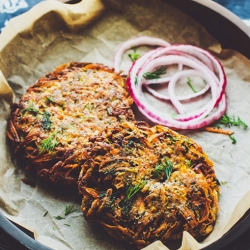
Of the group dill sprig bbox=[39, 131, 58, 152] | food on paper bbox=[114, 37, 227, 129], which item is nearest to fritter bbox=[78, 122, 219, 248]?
dill sprig bbox=[39, 131, 58, 152]

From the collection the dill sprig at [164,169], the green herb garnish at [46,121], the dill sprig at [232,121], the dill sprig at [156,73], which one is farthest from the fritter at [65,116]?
the dill sprig at [232,121]

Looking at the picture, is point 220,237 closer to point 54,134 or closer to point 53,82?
point 54,134

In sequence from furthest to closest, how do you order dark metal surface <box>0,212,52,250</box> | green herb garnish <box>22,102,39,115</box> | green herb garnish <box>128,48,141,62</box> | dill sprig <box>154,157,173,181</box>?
green herb garnish <box>128,48,141,62</box>, green herb garnish <box>22,102,39,115</box>, dill sprig <box>154,157,173,181</box>, dark metal surface <box>0,212,52,250</box>

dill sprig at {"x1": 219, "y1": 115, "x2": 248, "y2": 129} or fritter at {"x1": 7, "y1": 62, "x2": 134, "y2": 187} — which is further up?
fritter at {"x1": 7, "y1": 62, "x2": 134, "y2": 187}

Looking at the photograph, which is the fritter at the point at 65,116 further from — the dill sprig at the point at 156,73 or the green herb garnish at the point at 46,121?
the dill sprig at the point at 156,73

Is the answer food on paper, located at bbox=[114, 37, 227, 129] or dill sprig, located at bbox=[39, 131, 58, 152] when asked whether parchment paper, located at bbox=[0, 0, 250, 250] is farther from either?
dill sprig, located at bbox=[39, 131, 58, 152]

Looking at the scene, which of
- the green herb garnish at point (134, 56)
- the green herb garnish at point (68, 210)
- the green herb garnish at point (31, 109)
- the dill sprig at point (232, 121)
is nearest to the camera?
the green herb garnish at point (68, 210)
